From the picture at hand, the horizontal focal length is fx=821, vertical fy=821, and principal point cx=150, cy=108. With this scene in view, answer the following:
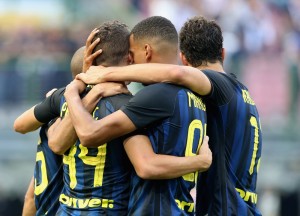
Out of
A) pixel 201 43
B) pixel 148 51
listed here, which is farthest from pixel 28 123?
pixel 201 43

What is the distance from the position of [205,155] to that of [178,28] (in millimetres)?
11288

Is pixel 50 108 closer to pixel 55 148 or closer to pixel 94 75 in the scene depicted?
pixel 55 148

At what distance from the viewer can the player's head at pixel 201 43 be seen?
6230 mm

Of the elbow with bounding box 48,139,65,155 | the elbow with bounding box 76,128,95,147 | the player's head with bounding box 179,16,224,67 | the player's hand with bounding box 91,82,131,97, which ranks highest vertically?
the player's head with bounding box 179,16,224,67

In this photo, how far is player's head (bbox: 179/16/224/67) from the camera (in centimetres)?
623

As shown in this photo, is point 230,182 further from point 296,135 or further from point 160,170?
point 296,135

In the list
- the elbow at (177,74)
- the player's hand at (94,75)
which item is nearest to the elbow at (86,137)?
the player's hand at (94,75)

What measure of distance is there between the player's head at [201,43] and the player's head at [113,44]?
688 mm

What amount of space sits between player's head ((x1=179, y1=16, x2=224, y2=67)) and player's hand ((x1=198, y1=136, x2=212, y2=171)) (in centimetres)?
79

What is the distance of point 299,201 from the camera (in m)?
17.2

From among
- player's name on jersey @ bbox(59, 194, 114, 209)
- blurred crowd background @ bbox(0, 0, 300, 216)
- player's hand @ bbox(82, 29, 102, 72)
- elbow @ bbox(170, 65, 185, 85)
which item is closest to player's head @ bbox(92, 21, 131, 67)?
player's hand @ bbox(82, 29, 102, 72)

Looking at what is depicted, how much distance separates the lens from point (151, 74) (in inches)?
220

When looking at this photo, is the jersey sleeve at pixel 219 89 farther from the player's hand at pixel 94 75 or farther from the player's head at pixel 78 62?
the player's head at pixel 78 62

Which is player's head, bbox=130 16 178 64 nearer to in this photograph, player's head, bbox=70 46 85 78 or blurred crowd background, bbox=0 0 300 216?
player's head, bbox=70 46 85 78
